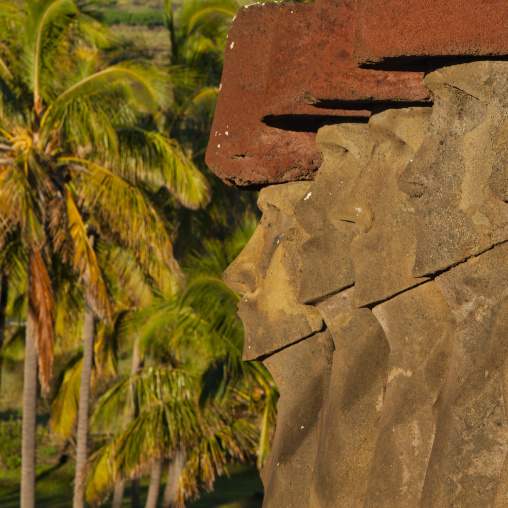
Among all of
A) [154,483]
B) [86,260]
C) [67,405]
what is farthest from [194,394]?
[67,405]

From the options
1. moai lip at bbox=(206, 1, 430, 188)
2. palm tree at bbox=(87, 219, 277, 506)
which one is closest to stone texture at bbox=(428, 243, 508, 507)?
moai lip at bbox=(206, 1, 430, 188)

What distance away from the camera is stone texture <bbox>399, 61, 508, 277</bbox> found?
3051 millimetres

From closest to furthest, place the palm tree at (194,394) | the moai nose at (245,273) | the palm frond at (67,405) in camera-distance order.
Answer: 1. the moai nose at (245,273)
2. the palm tree at (194,394)
3. the palm frond at (67,405)

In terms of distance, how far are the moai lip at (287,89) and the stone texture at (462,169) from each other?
0.38 metres

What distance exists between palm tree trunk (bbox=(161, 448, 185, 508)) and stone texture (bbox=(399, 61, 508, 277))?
864cm

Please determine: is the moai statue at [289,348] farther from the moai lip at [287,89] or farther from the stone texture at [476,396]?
the stone texture at [476,396]

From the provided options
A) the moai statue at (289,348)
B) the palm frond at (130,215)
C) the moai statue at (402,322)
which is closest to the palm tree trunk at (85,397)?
the palm frond at (130,215)

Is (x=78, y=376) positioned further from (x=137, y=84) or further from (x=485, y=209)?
(x=485, y=209)

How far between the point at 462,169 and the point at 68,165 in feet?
31.8

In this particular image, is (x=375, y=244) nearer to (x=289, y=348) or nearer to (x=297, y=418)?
(x=289, y=348)

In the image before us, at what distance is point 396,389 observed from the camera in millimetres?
3572

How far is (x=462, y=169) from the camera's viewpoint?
10.3ft

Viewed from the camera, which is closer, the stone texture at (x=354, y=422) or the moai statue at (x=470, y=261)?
the moai statue at (x=470, y=261)

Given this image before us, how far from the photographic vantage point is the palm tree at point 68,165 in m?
11.2
